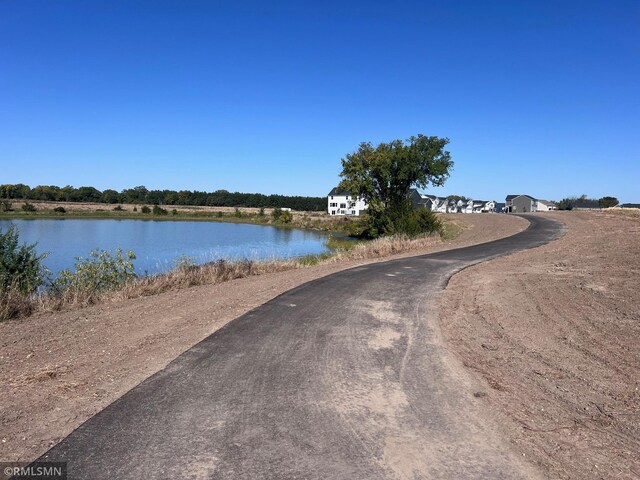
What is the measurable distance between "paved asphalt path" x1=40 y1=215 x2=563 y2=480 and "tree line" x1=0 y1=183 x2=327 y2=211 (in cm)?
14796

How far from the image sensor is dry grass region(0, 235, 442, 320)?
33.3ft

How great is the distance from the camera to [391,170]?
41500mm

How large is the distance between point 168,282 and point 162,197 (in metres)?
167

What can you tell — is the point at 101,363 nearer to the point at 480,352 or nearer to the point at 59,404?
the point at 59,404

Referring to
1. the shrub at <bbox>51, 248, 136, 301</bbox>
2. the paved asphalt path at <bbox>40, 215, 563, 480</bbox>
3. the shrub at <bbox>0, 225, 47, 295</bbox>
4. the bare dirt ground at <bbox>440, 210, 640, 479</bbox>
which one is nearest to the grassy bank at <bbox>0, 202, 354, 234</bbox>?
the shrub at <bbox>51, 248, 136, 301</bbox>

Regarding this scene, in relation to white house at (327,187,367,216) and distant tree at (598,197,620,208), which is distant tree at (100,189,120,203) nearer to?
white house at (327,187,367,216)

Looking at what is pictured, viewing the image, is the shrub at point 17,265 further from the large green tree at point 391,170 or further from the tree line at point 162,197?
the tree line at point 162,197

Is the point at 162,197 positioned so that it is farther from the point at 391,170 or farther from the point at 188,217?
the point at 391,170

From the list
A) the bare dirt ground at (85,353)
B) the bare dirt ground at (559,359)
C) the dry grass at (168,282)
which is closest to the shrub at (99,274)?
the dry grass at (168,282)

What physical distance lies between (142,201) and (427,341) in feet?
543

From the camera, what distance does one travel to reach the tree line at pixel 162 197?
144500 mm

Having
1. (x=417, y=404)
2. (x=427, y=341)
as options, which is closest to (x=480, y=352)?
(x=427, y=341)

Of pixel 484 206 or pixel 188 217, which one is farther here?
pixel 484 206

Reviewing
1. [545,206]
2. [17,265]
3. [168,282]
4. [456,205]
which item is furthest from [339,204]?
[168,282]
